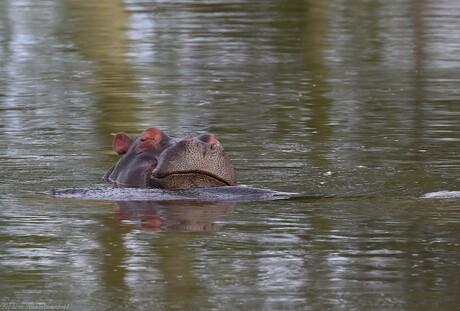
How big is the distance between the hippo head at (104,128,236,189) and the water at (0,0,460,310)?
21cm

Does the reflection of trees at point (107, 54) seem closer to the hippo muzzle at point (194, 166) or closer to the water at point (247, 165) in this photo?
the water at point (247, 165)

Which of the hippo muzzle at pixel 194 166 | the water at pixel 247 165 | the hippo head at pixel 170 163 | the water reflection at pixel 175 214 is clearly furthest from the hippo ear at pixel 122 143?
the water reflection at pixel 175 214

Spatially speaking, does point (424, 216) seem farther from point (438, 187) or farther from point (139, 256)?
point (139, 256)

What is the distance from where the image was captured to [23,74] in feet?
55.2

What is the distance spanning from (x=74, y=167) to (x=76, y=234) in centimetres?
251

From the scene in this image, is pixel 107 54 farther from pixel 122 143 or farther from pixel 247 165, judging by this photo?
pixel 122 143

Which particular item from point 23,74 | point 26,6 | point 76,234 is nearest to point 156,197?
point 76,234

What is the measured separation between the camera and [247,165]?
9836 mm

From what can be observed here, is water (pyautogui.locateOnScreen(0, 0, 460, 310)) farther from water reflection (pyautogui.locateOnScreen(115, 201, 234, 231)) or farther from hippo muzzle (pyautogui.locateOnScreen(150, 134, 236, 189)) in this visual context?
hippo muzzle (pyautogui.locateOnScreen(150, 134, 236, 189))

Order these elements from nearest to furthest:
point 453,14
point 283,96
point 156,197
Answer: point 156,197
point 283,96
point 453,14

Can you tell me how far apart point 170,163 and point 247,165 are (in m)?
1.81

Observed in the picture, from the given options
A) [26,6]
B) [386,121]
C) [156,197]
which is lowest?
[26,6]

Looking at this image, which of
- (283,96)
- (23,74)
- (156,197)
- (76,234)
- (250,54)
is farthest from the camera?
(250,54)

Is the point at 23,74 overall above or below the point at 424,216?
below
